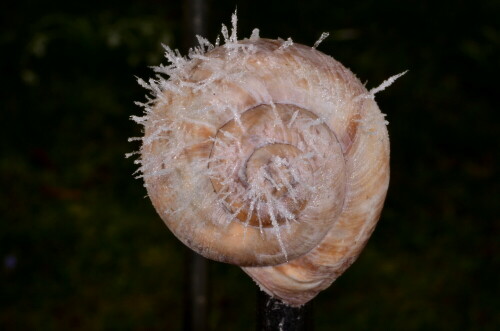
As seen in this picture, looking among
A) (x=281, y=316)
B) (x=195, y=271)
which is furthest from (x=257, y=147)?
(x=195, y=271)

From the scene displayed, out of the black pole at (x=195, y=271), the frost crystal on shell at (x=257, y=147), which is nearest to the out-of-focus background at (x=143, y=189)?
the black pole at (x=195, y=271)

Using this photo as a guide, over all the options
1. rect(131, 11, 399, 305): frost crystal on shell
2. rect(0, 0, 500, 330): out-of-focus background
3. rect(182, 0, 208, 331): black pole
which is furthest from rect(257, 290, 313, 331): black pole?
rect(0, 0, 500, 330): out-of-focus background

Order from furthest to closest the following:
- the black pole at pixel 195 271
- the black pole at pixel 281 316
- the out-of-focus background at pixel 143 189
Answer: the out-of-focus background at pixel 143 189
the black pole at pixel 195 271
the black pole at pixel 281 316

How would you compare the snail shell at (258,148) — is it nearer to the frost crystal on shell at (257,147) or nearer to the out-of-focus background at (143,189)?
the frost crystal on shell at (257,147)

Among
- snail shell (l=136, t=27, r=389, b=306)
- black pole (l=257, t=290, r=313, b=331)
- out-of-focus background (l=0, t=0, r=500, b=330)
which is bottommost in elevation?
black pole (l=257, t=290, r=313, b=331)

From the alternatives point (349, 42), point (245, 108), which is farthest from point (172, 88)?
point (349, 42)

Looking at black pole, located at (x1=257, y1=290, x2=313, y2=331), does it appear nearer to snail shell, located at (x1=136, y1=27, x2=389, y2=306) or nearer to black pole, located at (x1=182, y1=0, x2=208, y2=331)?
snail shell, located at (x1=136, y1=27, x2=389, y2=306)
